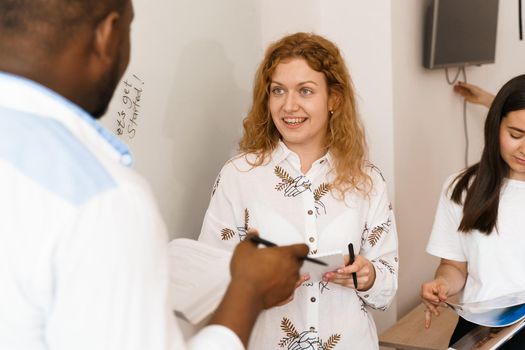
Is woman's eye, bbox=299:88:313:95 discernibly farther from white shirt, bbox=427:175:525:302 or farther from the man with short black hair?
the man with short black hair

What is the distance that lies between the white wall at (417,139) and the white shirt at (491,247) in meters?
0.71

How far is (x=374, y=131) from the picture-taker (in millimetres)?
2676

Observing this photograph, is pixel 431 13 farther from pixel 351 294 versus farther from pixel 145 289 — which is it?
pixel 145 289

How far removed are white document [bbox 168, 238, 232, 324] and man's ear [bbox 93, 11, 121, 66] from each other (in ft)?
1.48

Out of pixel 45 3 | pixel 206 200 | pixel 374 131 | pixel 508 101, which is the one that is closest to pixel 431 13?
pixel 374 131

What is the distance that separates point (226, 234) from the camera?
1.89 m

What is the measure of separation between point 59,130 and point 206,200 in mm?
1328

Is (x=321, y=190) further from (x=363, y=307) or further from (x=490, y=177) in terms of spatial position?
(x=490, y=177)

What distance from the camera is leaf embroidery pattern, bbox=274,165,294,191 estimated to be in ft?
6.36

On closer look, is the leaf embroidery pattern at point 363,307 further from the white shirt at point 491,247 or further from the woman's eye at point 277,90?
the woman's eye at point 277,90

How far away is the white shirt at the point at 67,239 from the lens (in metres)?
0.77

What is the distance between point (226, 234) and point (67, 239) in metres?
1.13

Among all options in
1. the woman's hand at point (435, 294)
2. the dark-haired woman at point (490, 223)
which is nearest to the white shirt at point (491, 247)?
the dark-haired woman at point (490, 223)

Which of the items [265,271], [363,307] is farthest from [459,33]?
[265,271]
